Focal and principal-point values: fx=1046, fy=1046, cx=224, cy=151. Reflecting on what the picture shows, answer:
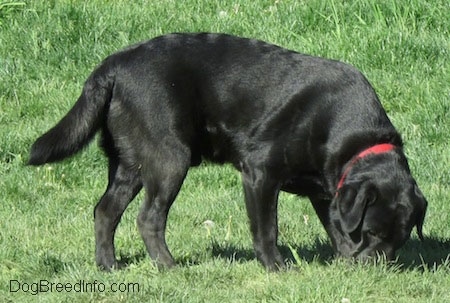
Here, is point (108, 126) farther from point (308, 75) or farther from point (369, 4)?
point (369, 4)

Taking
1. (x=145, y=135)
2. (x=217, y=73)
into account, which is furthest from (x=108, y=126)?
(x=217, y=73)

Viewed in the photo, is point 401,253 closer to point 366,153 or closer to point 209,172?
point 366,153

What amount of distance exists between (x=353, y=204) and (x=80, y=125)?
156 centimetres

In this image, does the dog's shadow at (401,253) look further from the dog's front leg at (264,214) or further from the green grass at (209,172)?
the dog's front leg at (264,214)

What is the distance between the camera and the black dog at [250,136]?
5.60m

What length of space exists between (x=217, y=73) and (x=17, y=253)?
1509 millimetres

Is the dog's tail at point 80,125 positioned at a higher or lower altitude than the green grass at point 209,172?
higher

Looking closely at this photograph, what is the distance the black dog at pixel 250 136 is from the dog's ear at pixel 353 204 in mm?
10

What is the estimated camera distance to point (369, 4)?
9.20 metres

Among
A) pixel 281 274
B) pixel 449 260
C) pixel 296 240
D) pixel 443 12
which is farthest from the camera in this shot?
pixel 443 12

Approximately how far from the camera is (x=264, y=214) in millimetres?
5727

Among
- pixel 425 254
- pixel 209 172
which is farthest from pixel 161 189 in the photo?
pixel 209 172

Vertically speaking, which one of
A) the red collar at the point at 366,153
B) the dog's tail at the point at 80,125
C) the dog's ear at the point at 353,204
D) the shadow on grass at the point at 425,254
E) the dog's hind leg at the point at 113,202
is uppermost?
the dog's tail at the point at 80,125

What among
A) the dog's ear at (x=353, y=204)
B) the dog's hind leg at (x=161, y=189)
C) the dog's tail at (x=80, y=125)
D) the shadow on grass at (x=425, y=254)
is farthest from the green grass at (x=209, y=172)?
the dog's tail at (x=80, y=125)
